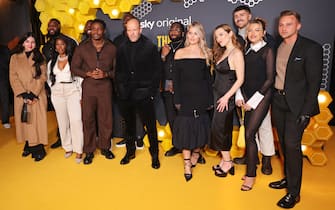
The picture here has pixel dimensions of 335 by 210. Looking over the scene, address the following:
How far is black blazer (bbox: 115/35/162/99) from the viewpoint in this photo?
10.4 feet

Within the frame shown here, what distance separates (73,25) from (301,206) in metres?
3.45

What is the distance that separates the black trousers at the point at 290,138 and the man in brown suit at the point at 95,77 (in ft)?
5.73

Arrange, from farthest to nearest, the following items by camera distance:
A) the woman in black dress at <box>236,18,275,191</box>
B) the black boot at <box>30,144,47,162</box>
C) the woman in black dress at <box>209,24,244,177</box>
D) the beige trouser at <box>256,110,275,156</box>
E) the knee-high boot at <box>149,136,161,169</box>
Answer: the black boot at <box>30,144,47,162</box>
the knee-high boot at <box>149,136,161,169</box>
the beige trouser at <box>256,110,275,156</box>
the woman in black dress at <box>209,24,244,177</box>
the woman in black dress at <box>236,18,275,191</box>

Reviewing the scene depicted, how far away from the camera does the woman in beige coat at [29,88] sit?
3.45 m

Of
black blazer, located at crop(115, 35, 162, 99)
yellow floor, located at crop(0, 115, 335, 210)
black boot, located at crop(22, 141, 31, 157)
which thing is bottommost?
yellow floor, located at crop(0, 115, 335, 210)

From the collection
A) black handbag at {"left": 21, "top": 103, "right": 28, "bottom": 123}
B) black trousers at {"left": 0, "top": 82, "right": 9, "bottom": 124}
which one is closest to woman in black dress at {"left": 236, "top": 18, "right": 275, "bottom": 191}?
black handbag at {"left": 21, "top": 103, "right": 28, "bottom": 123}

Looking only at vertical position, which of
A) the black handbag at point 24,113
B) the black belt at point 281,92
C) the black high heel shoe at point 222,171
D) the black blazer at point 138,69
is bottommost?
the black high heel shoe at point 222,171

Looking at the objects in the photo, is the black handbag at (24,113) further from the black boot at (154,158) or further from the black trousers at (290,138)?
the black trousers at (290,138)

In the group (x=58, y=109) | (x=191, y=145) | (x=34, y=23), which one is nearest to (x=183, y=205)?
(x=191, y=145)

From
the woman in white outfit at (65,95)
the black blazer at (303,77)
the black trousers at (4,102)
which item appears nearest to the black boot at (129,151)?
the woman in white outfit at (65,95)

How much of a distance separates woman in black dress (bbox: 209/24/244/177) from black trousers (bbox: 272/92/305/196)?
386 mm

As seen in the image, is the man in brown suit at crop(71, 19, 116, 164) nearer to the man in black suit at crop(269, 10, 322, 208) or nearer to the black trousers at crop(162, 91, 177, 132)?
the black trousers at crop(162, 91, 177, 132)

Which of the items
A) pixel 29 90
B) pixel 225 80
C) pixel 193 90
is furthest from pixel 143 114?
pixel 29 90

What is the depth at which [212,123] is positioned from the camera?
300 centimetres
